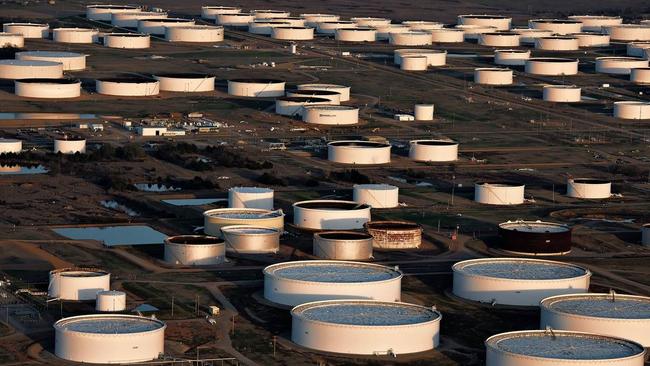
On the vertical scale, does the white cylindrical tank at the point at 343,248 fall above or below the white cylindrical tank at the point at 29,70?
below

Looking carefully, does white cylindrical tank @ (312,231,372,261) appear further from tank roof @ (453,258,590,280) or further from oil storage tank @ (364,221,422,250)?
tank roof @ (453,258,590,280)

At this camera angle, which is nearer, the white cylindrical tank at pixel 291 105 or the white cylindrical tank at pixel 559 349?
the white cylindrical tank at pixel 559 349

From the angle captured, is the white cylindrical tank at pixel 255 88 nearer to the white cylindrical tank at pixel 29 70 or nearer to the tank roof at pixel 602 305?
the white cylindrical tank at pixel 29 70

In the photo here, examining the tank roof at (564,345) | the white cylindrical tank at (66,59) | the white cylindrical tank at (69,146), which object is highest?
the white cylindrical tank at (66,59)

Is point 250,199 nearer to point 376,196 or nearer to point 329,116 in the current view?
point 376,196

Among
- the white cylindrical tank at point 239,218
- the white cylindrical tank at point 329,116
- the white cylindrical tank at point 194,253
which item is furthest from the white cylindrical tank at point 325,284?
the white cylindrical tank at point 329,116

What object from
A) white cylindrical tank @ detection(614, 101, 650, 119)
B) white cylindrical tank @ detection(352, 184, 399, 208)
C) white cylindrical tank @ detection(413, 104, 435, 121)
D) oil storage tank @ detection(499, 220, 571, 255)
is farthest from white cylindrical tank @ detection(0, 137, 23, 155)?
white cylindrical tank @ detection(614, 101, 650, 119)

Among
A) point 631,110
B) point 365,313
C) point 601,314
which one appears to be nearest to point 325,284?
point 365,313
